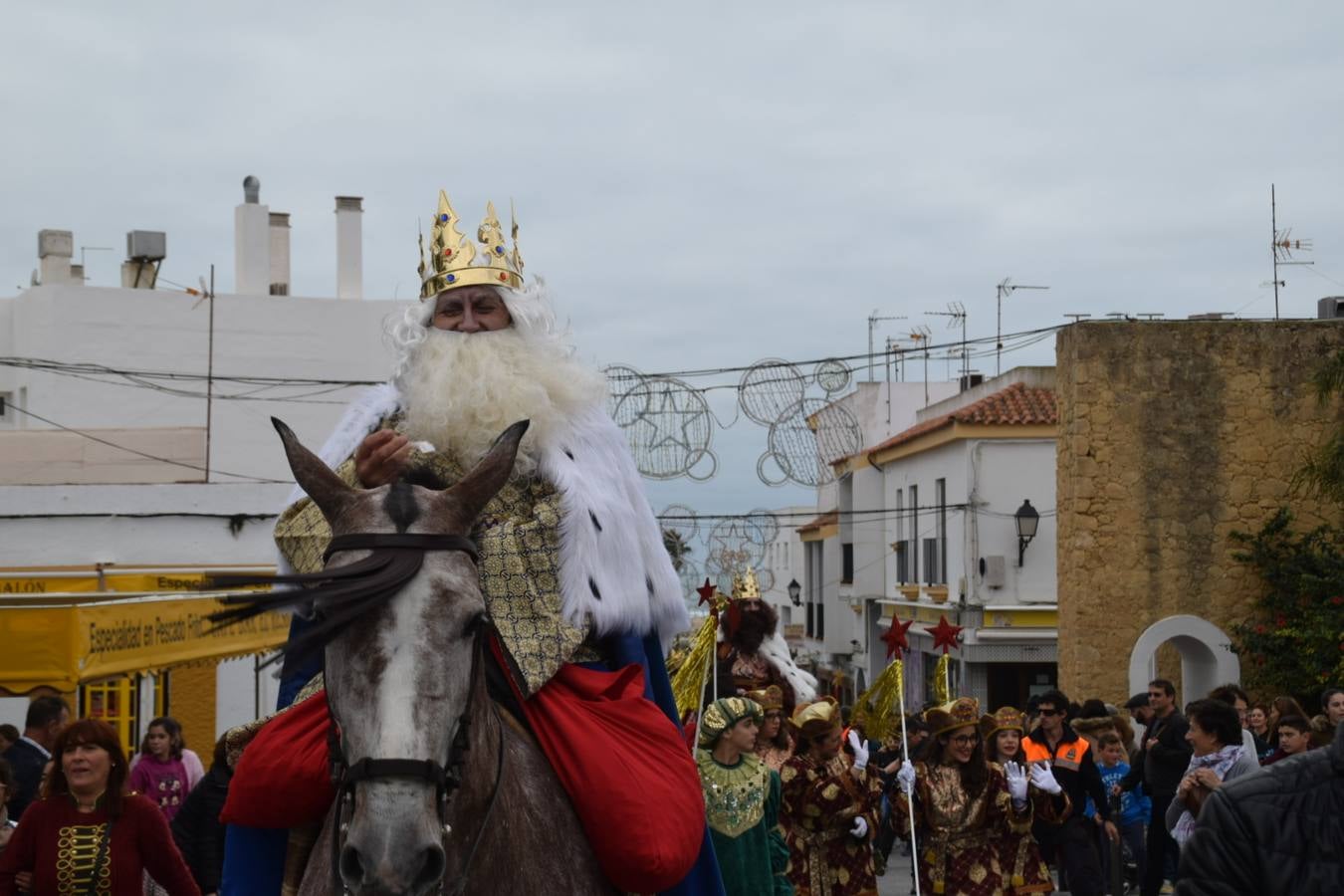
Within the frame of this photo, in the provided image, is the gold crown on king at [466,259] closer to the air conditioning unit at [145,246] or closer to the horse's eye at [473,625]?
the horse's eye at [473,625]

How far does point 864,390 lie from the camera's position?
52938mm

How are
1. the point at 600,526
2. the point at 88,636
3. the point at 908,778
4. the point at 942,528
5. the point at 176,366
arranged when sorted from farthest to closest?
the point at 942,528, the point at 176,366, the point at 908,778, the point at 88,636, the point at 600,526

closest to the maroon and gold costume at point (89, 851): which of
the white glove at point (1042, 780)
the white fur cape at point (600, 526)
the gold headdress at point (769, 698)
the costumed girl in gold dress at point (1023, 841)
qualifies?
the white fur cape at point (600, 526)

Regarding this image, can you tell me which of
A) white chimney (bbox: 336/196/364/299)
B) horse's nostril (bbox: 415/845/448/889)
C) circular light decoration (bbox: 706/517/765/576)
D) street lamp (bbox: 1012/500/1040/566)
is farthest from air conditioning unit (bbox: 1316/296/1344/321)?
horse's nostril (bbox: 415/845/448/889)

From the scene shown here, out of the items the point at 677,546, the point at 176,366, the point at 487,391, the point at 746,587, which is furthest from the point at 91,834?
the point at 176,366

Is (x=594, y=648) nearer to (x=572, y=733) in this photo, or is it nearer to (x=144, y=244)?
(x=572, y=733)

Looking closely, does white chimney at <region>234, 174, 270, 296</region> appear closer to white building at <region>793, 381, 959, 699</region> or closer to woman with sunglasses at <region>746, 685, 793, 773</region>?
white building at <region>793, 381, 959, 699</region>

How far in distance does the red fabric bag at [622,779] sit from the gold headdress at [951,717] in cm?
659

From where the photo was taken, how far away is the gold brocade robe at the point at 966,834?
1117 centimetres

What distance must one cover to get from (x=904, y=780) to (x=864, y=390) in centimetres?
4143

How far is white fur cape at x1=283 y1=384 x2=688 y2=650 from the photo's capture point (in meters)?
5.12

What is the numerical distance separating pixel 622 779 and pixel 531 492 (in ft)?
3.08

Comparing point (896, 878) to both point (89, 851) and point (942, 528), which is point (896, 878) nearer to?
point (89, 851)

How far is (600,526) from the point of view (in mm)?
5180
